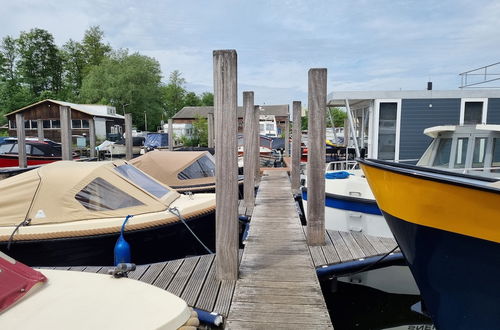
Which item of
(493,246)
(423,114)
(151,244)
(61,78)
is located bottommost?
(151,244)

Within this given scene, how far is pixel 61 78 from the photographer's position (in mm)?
66125

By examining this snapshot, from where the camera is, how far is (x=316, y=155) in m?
4.89

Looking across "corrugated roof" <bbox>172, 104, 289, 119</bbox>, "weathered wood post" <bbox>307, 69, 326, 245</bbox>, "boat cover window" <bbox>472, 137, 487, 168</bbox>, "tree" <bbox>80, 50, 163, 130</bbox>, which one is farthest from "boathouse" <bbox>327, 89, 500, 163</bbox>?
"tree" <bbox>80, 50, 163, 130</bbox>

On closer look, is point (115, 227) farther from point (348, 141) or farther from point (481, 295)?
point (348, 141)

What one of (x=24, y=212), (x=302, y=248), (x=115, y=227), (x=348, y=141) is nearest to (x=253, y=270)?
(x=302, y=248)

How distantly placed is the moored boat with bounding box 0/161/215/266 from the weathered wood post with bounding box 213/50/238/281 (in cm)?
167

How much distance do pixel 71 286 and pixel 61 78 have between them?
73588mm

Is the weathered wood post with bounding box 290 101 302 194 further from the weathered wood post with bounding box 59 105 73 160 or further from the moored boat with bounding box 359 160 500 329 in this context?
the weathered wood post with bounding box 59 105 73 160

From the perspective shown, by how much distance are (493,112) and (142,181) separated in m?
8.13

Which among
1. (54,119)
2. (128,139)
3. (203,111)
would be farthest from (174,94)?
(128,139)

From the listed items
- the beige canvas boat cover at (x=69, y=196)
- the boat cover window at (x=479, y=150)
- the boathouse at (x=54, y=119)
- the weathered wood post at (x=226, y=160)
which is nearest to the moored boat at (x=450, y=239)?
the weathered wood post at (x=226, y=160)

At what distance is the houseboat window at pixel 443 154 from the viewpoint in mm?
5848

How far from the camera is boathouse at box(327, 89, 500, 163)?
8.52 metres

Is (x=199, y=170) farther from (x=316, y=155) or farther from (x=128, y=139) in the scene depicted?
(x=128, y=139)
